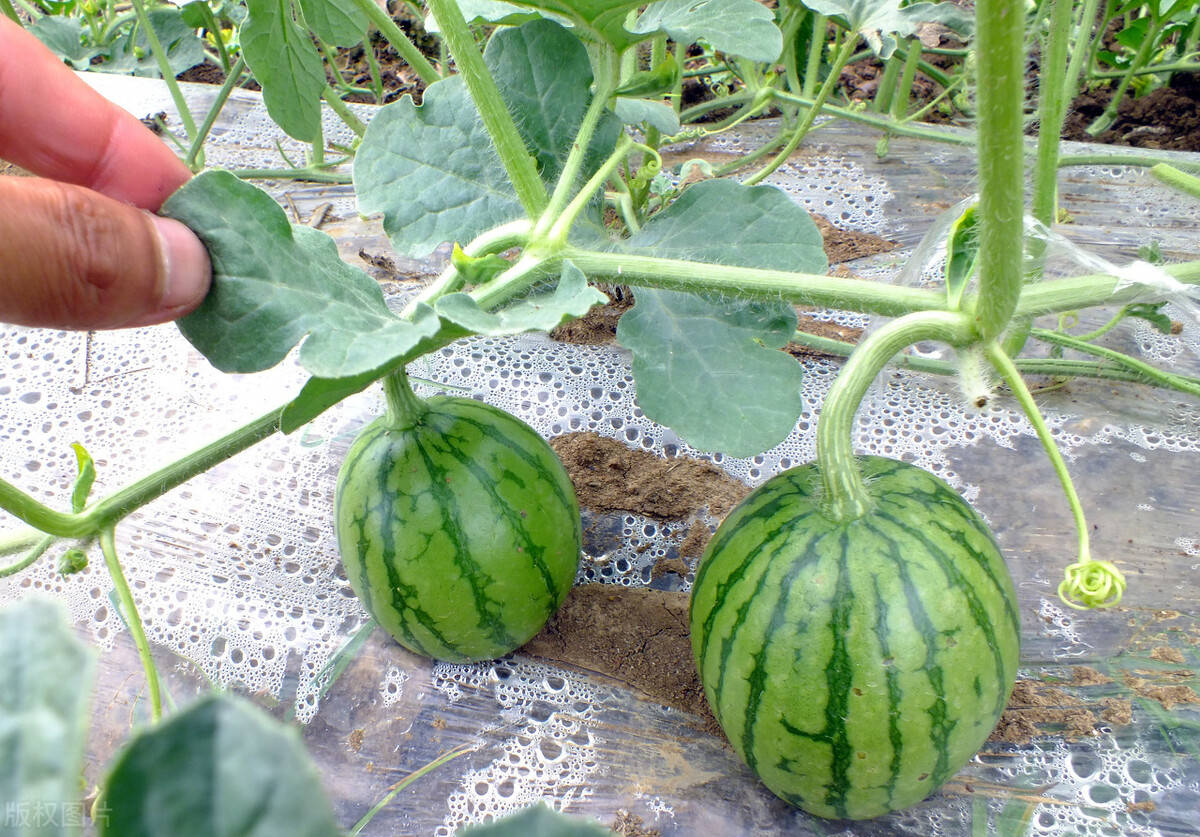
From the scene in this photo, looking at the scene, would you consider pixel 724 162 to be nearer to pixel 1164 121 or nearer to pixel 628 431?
pixel 628 431

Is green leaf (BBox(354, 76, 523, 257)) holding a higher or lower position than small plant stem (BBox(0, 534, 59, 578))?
higher

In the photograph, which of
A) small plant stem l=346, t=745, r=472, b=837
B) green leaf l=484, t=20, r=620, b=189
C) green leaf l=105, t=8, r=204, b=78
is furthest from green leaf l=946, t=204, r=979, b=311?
green leaf l=105, t=8, r=204, b=78

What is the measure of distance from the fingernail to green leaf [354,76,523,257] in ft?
1.07

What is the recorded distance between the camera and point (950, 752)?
3.19 ft

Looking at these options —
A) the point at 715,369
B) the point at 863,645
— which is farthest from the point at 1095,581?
the point at 715,369

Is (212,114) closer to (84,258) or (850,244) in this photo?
(84,258)

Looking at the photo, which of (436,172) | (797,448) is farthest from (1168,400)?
(436,172)

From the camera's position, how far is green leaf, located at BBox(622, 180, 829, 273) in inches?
45.4

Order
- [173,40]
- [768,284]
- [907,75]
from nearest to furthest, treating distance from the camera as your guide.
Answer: [768,284] → [907,75] → [173,40]

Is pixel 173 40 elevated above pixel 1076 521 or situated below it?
above

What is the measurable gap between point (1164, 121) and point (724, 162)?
5.15 feet

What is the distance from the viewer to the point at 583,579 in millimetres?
1470

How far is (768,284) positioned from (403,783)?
90 cm

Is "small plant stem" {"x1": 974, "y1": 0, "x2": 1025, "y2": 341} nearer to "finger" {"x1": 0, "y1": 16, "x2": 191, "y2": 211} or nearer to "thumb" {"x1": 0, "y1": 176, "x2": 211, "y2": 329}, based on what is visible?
"thumb" {"x1": 0, "y1": 176, "x2": 211, "y2": 329}
